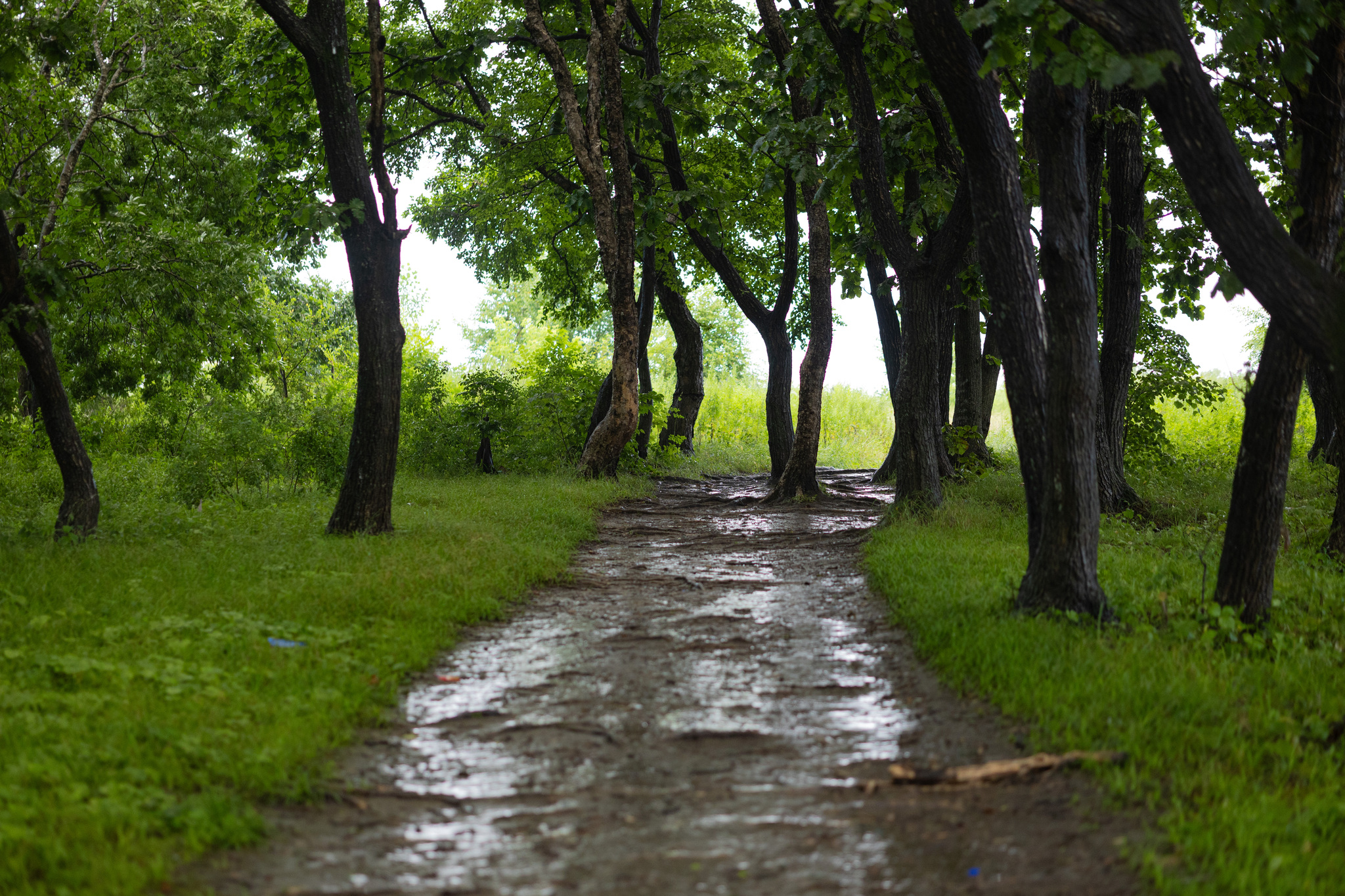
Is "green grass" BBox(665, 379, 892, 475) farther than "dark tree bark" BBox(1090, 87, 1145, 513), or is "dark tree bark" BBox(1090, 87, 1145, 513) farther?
"green grass" BBox(665, 379, 892, 475)

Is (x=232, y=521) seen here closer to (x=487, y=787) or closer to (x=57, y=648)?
(x=57, y=648)

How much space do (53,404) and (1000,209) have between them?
28.7ft

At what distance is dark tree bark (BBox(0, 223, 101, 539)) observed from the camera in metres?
8.79

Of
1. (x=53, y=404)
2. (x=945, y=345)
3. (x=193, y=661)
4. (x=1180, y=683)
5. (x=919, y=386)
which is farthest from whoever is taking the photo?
(x=945, y=345)

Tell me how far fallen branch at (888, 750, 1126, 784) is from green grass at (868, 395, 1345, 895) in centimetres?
12

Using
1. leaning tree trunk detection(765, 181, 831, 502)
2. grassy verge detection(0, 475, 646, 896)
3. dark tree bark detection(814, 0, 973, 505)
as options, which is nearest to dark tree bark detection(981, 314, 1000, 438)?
leaning tree trunk detection(765, 181, 831, 502)

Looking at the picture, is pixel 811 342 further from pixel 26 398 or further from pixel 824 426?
pixel 824 426

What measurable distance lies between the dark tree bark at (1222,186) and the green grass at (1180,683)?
169cm

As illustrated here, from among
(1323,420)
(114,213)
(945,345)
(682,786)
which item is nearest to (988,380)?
(1323,420)

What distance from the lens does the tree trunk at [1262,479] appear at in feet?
18.6

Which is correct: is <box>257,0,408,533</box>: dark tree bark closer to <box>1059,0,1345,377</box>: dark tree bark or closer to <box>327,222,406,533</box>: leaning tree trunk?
<box>327,222,406,533</box>: leaning tree trunk

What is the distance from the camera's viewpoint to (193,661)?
16.9ft

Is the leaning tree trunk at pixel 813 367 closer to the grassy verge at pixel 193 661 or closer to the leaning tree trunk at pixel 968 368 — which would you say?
the leaning tree trunk at pixel 968 368

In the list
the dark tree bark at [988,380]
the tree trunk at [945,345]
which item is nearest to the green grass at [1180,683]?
the tree trunk at [945,345]
